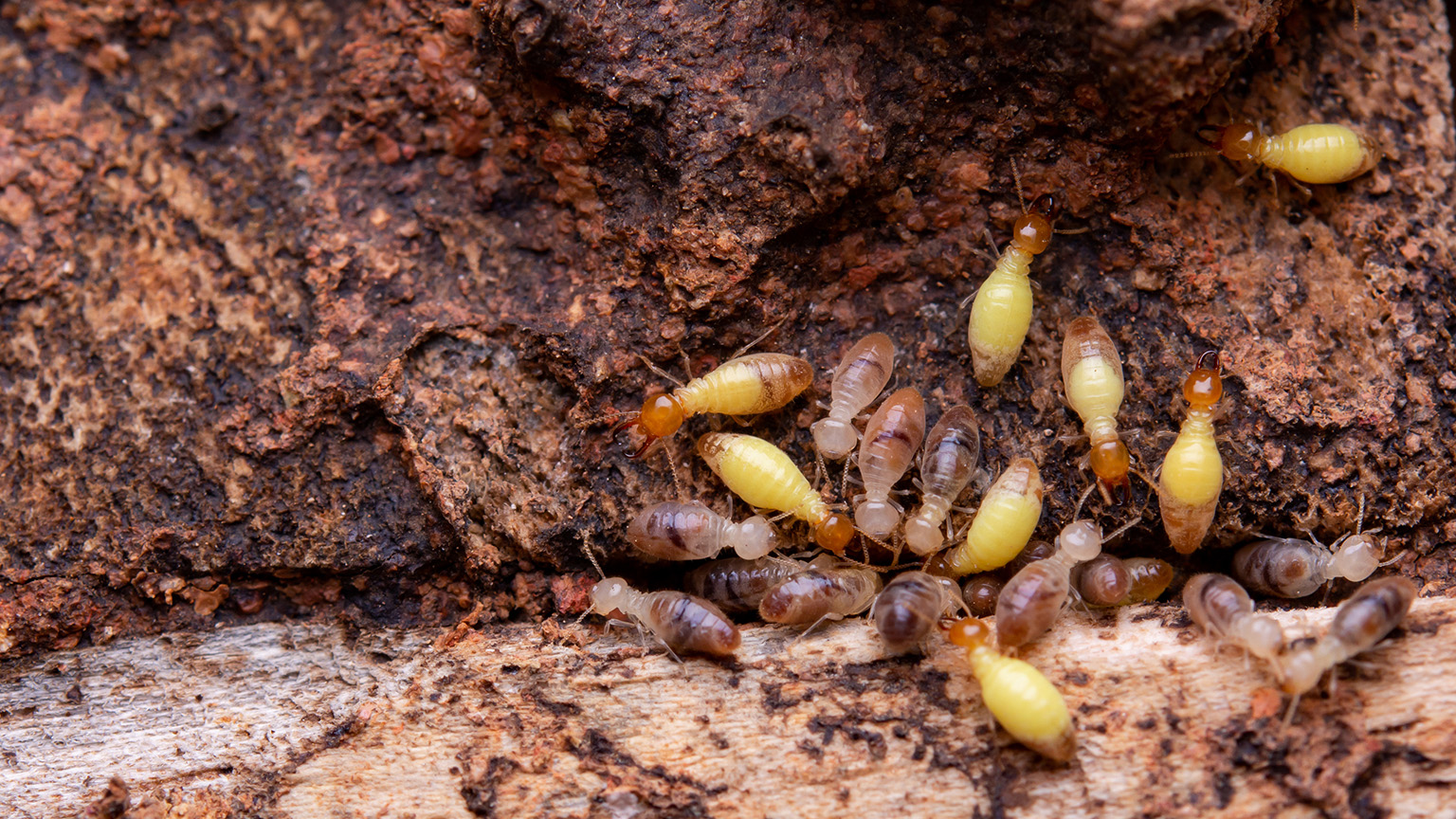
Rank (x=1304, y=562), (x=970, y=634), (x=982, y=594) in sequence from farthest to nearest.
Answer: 1. (x=982, y=594)
2. (x=1304, y=562)
3. (x=970, y=634)

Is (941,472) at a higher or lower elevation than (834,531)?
higher

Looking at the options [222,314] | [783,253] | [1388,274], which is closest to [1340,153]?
[1388,274]

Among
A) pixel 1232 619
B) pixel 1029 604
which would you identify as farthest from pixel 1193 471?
pixel 1029 604

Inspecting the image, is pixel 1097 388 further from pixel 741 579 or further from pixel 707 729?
pixel 707 729

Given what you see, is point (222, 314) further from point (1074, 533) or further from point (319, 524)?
point (1074, 533)

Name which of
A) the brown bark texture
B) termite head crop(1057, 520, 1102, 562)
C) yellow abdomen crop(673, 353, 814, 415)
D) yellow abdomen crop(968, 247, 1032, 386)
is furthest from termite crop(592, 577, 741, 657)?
yellow abdomen crop(968, 247, 1032, 386)

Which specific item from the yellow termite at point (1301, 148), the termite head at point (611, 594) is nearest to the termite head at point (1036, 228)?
the yellow termite at point (1301, 148)
